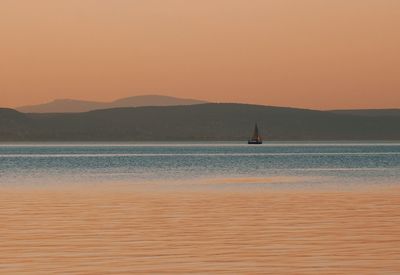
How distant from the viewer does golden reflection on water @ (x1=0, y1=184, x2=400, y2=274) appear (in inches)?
1084

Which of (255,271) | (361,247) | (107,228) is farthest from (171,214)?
(255,271)

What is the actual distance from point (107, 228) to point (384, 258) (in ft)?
38.4

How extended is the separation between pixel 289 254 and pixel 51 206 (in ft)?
70.7

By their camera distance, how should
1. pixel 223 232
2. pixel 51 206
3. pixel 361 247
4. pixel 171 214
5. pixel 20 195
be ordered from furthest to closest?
pixel 20 195, pixel 51 206, pixel 171 214, pixel 223 232, pixel 361 247

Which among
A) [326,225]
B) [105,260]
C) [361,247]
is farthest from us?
[326,225]

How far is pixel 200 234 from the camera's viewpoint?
35156 mm

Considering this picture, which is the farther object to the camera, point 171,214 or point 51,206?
point 51,206

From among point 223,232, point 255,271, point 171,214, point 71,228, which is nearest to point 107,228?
point 71,228

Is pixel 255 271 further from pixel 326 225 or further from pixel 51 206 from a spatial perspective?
pixel 51 206

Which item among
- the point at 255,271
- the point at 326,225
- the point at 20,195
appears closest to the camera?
the point at 255,271

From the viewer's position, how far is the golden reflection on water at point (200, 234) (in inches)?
1084

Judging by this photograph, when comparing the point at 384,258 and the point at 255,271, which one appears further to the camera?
the point at 384,258

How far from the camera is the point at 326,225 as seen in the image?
1522 inches

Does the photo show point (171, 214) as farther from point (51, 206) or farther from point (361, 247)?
point (361, 247)
